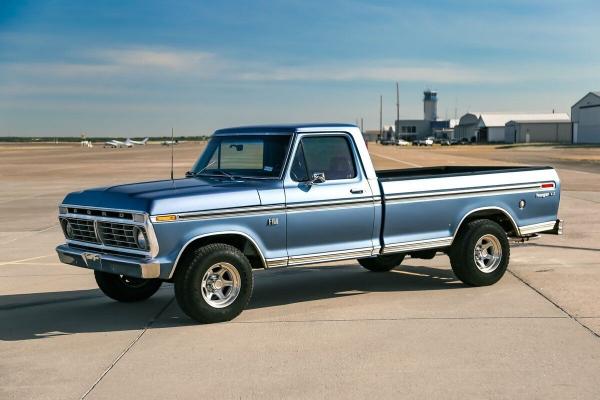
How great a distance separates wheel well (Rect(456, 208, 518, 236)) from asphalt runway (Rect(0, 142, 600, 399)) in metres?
0.62

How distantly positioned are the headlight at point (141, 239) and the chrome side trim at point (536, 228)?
457 centimetres

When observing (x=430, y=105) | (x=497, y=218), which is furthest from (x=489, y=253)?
(x=430, y=105)

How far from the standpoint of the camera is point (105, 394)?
468 centimetres

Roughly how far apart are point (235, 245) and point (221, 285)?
485 mm

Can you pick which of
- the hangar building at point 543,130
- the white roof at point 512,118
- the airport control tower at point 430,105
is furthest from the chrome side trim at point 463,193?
the airport control tower at point 430,105

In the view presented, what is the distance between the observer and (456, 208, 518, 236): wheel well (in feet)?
26.2

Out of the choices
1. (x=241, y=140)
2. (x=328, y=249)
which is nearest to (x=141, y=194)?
(x=241, y=140)

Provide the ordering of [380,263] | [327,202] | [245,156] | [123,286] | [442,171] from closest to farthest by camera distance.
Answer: [327,202] → [245,156] → [123,286] → [380,263] → [442,171]

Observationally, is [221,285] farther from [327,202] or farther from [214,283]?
[327,202]

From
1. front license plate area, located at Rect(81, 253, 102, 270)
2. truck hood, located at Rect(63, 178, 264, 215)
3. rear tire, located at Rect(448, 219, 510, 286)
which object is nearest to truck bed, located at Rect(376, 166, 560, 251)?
rear tire, located at Rect(448, 219, 510, 286)

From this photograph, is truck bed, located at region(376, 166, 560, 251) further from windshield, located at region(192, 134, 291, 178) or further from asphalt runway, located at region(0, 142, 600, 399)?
windshield, located at region(192, 134, 291, 178)

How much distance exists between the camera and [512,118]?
5049 inches

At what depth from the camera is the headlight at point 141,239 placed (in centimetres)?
606

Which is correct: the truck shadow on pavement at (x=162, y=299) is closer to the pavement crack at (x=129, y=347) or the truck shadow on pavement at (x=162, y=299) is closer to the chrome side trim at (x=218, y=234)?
the pavement crack at (x=129, y=347)
